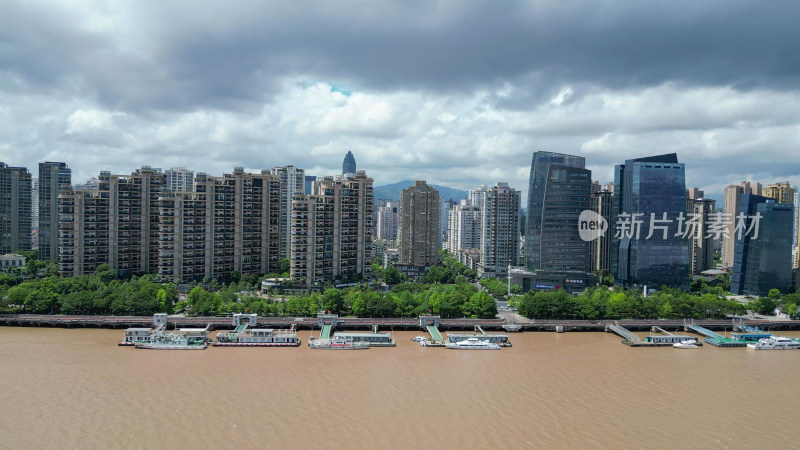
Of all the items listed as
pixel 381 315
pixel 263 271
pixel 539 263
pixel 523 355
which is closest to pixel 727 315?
pixel 539 263

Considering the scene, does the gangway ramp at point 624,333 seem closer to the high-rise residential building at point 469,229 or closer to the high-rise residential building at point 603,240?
the high-rise residential building at point 603,240

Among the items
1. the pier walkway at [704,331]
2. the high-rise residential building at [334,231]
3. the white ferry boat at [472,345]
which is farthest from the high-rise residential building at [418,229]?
the white ferry boat at [472,345]

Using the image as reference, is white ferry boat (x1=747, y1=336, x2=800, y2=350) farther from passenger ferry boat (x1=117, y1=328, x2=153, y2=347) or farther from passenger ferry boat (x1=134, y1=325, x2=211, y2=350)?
passenger ferry boat (x1=117, y1=328, x2=153, y2=347)

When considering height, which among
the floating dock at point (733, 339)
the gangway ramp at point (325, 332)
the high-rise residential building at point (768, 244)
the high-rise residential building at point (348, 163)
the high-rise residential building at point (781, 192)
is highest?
the high-rise residential building at point (348, 163)

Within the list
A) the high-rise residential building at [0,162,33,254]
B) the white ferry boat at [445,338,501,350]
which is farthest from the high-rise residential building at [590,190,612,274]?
the high-rise residential building at [0,162,33,254]

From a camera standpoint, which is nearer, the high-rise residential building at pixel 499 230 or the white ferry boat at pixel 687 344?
the white ferry boat at pixel 687 344

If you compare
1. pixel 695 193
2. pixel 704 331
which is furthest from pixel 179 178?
pixel 695 193

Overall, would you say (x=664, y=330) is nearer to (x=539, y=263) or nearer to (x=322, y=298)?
(x=539, y=263)
